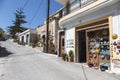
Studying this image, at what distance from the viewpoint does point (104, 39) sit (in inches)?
420

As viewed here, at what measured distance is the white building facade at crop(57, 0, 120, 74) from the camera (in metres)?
9.18

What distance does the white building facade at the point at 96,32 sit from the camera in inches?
361

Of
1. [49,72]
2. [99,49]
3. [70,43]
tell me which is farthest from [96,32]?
[49,72]

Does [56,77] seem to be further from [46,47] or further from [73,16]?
[46,47]

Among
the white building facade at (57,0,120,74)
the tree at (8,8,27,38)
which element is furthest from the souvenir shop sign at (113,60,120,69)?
the tree at (8,8,27,38)

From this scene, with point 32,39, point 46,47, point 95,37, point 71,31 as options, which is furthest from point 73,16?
point 32,39

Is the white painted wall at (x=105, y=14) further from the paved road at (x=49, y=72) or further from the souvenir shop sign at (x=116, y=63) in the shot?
the paved road at (x=49, y=72)

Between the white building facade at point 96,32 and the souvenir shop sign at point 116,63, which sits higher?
the white building facade at point 96,32

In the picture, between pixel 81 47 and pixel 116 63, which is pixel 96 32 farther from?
pixel 116 63

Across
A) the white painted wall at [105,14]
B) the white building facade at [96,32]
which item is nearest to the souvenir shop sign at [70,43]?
the white building facade at [96,32]

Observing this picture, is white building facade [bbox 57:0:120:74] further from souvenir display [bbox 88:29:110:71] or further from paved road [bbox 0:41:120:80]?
paved road [bbox 0:41:120:80]

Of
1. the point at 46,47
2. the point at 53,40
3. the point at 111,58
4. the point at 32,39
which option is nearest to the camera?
the point at 111,58

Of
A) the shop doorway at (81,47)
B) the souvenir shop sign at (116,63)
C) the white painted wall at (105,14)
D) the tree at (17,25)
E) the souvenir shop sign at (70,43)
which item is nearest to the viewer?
the souvenir shop sign at (116,63)

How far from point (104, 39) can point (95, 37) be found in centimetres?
96
